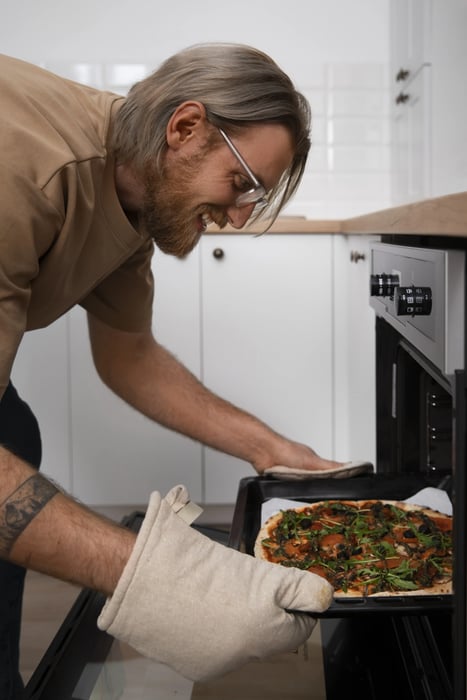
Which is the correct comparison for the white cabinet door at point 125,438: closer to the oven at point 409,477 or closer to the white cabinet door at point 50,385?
the white cabinet door at point 50,385

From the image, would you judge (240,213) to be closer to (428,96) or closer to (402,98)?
(428,96)

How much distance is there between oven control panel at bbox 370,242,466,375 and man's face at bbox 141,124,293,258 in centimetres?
22

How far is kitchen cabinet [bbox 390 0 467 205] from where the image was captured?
2166 millimetres

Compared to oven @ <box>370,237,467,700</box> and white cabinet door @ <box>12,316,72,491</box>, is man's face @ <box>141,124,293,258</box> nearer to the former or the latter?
oven @ <box>370,237,467,700</box>

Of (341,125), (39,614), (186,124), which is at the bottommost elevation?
(39,614)

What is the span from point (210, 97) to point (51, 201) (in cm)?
28

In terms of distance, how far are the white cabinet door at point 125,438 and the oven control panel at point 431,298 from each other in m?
1.29

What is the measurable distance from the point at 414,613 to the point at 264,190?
62cm

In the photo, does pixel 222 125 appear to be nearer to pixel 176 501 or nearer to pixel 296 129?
pixel 296 129

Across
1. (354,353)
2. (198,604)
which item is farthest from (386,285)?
(354,353)

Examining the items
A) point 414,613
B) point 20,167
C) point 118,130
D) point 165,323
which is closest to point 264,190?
point 118,130

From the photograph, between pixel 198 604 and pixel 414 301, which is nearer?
pixel 198 604

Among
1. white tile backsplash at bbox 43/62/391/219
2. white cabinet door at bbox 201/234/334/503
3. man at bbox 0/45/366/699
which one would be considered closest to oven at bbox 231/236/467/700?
man at bbox 0/45/366/699

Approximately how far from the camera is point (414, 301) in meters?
0.91
